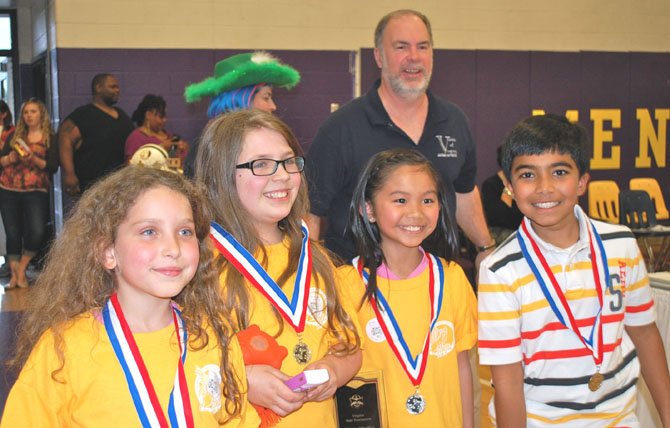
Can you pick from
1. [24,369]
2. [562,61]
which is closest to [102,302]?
[24,369]

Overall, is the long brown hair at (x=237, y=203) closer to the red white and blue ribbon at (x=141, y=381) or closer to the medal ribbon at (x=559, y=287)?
the red white and blue ribbon at (x=141, y=381)

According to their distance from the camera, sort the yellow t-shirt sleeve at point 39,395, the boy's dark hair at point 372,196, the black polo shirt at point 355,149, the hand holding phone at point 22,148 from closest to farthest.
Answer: the yellow t-shirt sleeve at point 39,395 < the boy's dark hair at point 372,196 < the black polo shirt at point 355,149 < the hand holding phone at point 22,148

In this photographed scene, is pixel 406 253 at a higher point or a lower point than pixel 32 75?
lower

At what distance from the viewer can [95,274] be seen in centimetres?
197

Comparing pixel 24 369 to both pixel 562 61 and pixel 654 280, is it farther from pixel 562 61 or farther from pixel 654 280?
pixel 562 61

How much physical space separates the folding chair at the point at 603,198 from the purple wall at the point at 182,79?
9.77 ft

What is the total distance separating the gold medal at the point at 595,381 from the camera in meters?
2.18

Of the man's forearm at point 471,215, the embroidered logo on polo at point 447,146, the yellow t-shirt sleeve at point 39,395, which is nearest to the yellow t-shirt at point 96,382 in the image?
the yellow t-shirt sleeve at point 39,395

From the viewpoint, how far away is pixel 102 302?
196cm

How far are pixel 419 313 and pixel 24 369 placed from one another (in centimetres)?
123

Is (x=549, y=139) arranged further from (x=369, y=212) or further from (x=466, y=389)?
(x=466, y=389)

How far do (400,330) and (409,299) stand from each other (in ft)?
0.36

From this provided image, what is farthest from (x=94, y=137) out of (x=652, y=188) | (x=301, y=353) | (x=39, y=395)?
(x=652, y=188)

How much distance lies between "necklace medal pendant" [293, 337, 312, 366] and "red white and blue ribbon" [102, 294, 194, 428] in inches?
15.1
